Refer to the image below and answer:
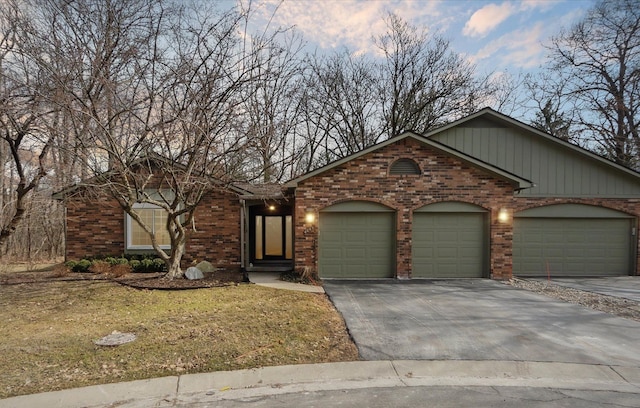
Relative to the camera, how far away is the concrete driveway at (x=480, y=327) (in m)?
5.20

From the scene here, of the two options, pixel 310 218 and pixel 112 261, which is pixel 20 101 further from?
pixel 310 218

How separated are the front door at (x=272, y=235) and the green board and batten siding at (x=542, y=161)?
22.1 feet

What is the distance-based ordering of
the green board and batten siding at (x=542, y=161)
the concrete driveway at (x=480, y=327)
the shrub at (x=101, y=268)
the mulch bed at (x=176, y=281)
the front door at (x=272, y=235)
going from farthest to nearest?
the front door at (x=272, y=235) → the green board and batten siding at (x=542, y=161) → the shrub at (x=101, y=268) → the mulch bed at (x=176, y=281) → the concrete driveway at (x=480, y=327)

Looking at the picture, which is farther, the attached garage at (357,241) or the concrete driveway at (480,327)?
the attached garage at (357,241)

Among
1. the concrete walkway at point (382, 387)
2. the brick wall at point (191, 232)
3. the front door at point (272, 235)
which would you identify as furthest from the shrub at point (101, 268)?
the concrete walkway at point (382, 387)

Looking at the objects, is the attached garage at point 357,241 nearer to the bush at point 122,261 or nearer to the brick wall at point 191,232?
the brick wall at point 191,232

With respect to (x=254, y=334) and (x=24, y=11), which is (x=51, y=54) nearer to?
(x=24, y=11)

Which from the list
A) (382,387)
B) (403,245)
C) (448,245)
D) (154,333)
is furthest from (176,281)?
(448,245)

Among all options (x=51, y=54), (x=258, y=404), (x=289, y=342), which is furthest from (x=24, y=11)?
(x=258, y=404)

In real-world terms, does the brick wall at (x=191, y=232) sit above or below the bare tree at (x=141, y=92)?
below

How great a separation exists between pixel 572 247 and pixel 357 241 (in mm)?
7728

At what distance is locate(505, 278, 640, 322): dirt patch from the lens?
764 cm

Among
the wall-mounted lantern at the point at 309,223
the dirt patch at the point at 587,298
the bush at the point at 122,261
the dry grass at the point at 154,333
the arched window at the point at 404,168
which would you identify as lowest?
the dirt patch at the point at 587,298

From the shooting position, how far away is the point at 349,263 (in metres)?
11.0
